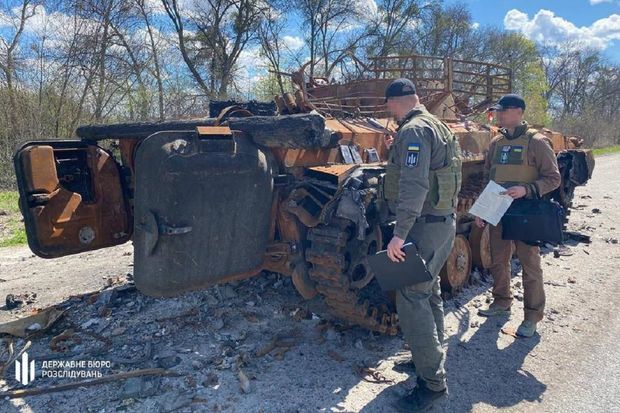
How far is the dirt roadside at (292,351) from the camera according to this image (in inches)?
135

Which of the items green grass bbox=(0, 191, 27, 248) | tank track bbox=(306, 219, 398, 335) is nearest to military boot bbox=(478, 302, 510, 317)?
tank track bbox=(306, 219, 398, 335)

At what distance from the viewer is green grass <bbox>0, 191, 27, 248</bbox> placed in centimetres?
791

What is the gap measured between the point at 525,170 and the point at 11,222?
339 inches

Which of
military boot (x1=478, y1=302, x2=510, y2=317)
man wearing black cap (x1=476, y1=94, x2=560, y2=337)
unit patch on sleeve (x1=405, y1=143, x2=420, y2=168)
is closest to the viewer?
unit patch on sleeve (x1=405, y1=143, x2=420, y2=168)

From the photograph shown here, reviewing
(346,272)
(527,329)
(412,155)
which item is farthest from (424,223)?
(527,329)

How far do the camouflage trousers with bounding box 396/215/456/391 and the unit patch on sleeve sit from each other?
0.49 m

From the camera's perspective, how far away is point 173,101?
607 inches

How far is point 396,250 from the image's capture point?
3.14m

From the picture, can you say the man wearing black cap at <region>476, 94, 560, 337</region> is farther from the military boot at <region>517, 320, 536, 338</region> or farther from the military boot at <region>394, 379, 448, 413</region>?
the military boot at <region>394, 379, 448, 413</region>

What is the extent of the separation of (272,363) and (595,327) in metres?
2.98

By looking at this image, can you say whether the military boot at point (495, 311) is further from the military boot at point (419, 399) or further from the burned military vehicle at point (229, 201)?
the military boot at point (419, 399)

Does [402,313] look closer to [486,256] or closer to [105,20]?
[486,256]

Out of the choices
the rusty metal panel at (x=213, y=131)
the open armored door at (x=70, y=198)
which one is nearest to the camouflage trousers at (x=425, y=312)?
the rusty metal panel at (x=213, y=131)

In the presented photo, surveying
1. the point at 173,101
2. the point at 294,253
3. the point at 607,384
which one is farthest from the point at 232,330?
the point at 173,101
